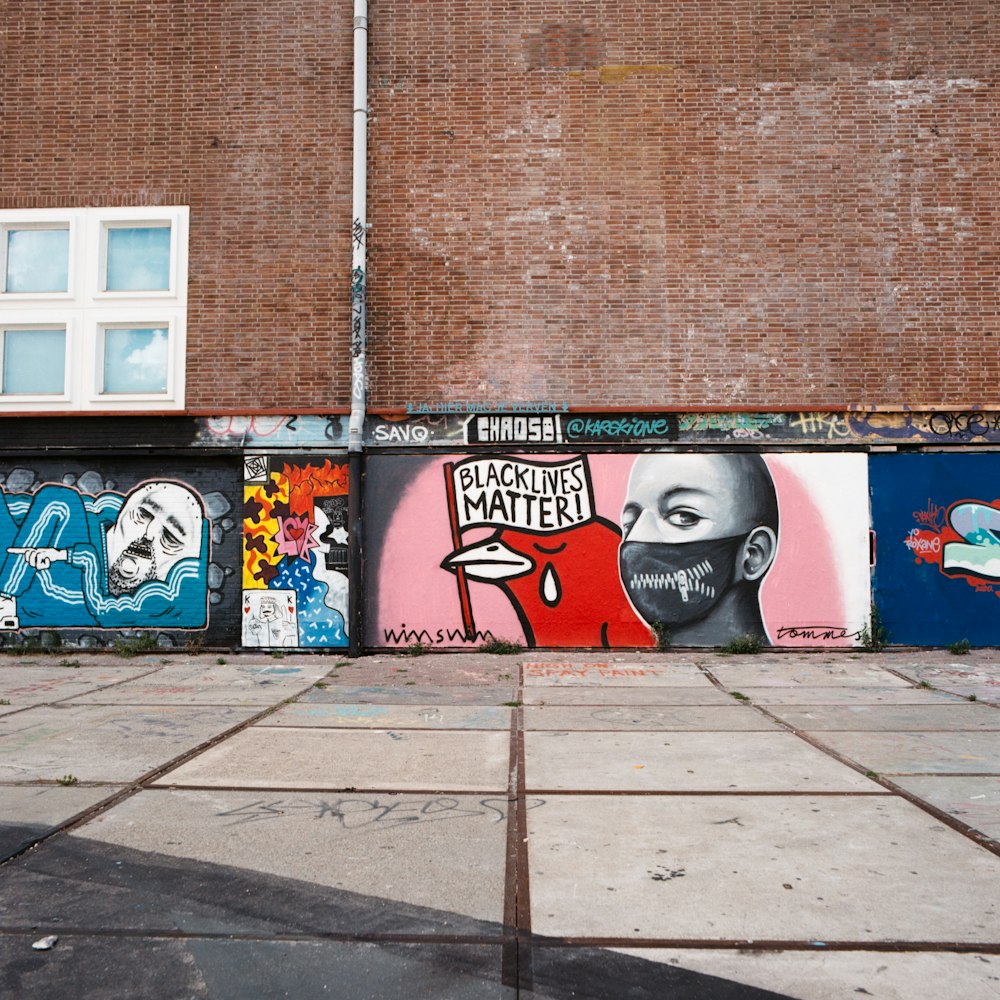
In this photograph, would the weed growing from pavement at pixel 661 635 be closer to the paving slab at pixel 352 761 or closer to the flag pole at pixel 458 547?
the flag pole at pixel 458 547

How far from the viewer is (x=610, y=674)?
9.22 meters

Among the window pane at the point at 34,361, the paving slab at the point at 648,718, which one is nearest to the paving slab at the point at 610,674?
the paving slab at the point at 648,718

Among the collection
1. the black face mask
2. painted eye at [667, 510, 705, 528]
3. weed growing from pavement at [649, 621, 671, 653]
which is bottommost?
weed growing from pavement at [649, 621, 671, 653]

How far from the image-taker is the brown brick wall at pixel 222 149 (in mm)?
11133

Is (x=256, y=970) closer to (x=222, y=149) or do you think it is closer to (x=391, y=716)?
(x=391, y=716)

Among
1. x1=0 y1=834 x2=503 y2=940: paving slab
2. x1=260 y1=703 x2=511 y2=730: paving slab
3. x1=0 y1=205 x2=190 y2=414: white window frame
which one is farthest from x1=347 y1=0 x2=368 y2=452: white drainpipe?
x1=0 y1=834 x2=503 y2=940: paving slab

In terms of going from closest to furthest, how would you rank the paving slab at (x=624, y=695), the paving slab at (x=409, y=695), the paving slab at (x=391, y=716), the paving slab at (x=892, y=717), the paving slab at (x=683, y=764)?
the paving slab at (x=683, y=764) < the paving slab at (x=892, y=717) < the paving slab at (x=391, y=716) < the paving slab at (x=624, y=695) < the paving slab at (x=409, y=695)

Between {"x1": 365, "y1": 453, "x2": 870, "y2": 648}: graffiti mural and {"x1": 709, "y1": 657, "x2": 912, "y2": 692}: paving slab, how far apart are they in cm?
95

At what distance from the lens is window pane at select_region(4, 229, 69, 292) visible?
37.7 ft

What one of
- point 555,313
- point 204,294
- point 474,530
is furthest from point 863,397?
point 204,294

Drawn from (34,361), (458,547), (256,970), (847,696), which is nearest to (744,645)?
(847,696)

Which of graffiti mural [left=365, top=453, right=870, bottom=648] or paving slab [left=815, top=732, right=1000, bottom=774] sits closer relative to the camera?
paving slab [left=815, top=732, right=1000, bottom=774]

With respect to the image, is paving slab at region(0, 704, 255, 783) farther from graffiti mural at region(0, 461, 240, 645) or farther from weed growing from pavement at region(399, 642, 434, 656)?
graffiti mural at region(0, 461, 240, 645)

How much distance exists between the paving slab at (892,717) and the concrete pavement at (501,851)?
51 millimetres
